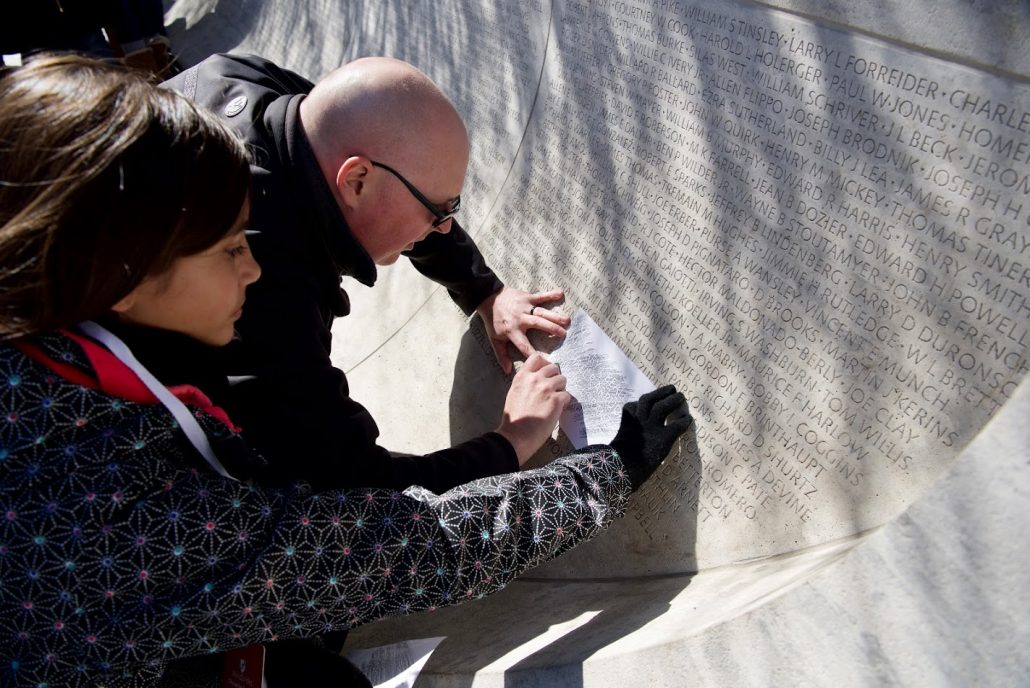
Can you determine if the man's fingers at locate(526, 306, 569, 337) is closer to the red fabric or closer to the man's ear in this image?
the man's ear

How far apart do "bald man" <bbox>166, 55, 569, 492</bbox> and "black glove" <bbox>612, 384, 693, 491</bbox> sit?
0.76 ft

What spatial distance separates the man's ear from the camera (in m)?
1.65

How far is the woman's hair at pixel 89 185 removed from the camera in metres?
0.90

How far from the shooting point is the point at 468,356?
2.40m

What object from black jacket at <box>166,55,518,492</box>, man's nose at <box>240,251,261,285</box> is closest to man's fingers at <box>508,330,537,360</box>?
black jacket at <box>166,55,518,492</box>

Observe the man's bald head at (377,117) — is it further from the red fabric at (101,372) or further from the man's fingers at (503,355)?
the red fabric at (101,372)

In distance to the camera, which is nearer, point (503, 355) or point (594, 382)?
point (594, 382)

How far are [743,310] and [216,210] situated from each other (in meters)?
1.11

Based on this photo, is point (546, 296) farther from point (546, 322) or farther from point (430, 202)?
point (430, 202)

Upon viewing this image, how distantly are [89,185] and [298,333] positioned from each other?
690 millimetres

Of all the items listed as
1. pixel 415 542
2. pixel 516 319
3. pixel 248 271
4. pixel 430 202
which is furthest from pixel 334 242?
pixel 415 542

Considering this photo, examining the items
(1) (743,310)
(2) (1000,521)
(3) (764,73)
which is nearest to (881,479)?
(2) (1000,521)

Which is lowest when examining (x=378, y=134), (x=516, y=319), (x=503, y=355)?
(x=503, y=355)

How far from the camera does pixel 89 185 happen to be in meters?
0.91
